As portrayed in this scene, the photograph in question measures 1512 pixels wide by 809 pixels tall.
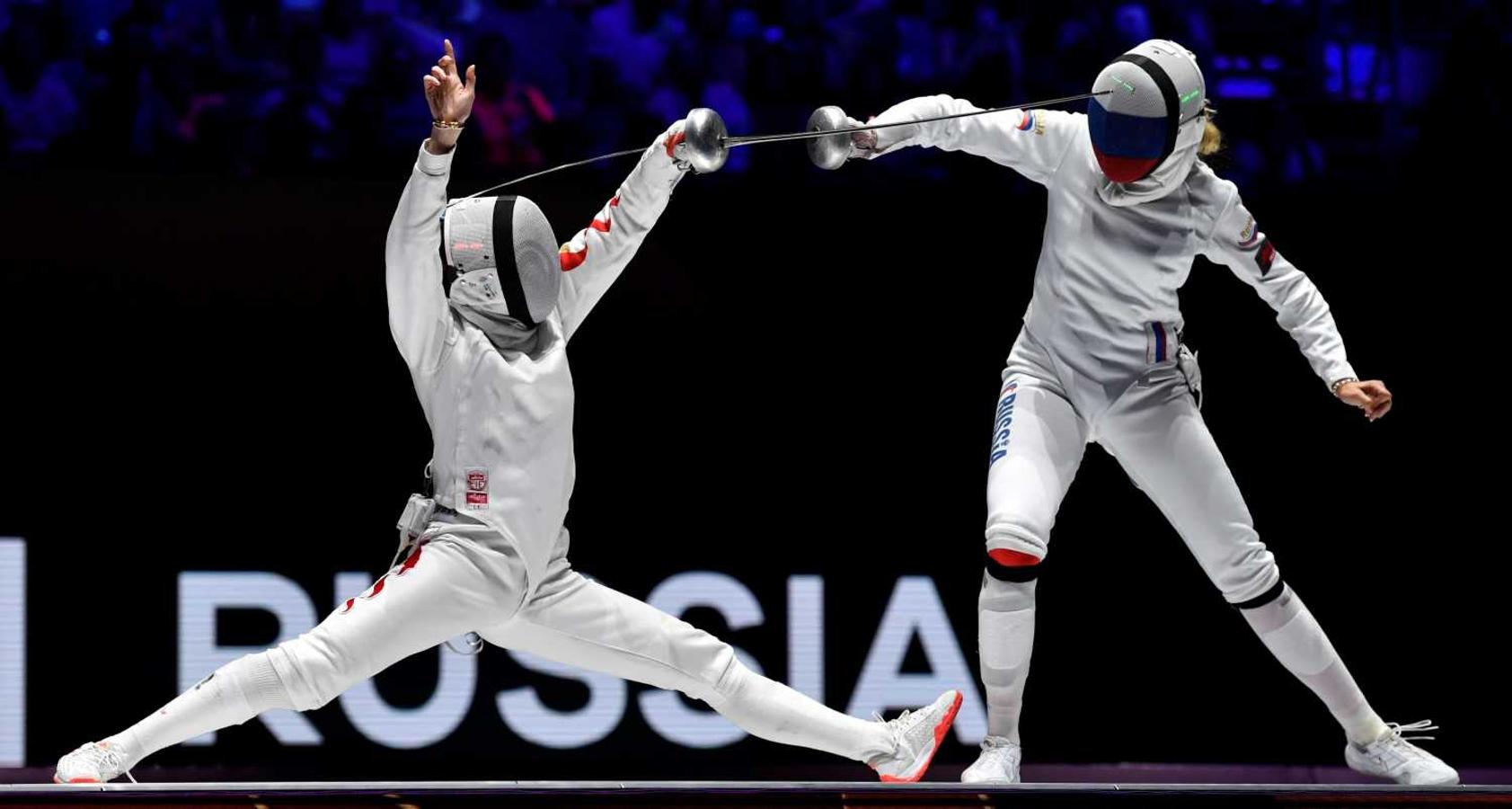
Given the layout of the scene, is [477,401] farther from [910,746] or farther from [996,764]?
[996,764]

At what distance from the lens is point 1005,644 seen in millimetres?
2986

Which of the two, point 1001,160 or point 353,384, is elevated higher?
point 1001,160

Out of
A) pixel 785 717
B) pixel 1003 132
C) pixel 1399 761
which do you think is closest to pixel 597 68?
pixel 1003 132

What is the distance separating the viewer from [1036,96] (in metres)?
4.58

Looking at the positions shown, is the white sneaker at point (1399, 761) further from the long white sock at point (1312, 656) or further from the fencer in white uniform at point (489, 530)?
the fencer in white uniform at point (489, 530)

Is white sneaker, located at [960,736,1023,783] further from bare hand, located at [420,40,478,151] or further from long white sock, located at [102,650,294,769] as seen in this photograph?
bare hand, located at [420,40,478,151]

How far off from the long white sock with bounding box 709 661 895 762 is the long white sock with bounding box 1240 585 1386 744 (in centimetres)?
82

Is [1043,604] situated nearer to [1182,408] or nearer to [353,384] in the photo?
Result: [1182,408]

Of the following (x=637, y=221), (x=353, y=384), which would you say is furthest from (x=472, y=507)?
(x=353, y=384)

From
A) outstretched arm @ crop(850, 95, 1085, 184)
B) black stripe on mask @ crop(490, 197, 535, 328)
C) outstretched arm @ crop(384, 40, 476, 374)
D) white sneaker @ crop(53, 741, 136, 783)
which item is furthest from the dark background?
white sneaker @ crop(53, 741, 136, 783)

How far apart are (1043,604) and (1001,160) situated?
1.67 metres

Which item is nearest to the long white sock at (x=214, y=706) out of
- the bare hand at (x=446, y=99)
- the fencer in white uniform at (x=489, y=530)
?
the fencer in white uniform at (x=489, y=530)

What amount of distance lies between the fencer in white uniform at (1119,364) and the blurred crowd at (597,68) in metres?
1.41

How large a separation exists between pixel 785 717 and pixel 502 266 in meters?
1.00
